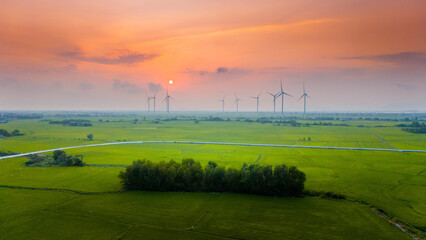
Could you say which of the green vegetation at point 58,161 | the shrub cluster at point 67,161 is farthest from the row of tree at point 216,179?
the green vegetation at point 58,161

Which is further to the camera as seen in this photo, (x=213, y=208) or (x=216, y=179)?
(x=216, y=179)

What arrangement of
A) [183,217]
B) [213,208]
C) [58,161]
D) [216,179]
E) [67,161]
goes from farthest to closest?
[58,161], [67,161], [216,179], [213,208], [183,217]

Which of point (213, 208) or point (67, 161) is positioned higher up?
point (67, 161)

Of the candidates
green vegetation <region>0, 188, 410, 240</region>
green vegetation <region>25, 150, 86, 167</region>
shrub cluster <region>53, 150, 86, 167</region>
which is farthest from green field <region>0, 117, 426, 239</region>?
green vegetation <region>25, 150, 86, 167</region>

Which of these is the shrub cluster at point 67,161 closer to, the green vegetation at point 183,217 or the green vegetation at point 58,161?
the green vegetation at point 58,161

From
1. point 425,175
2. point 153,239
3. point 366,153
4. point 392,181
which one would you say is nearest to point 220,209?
point 153,239

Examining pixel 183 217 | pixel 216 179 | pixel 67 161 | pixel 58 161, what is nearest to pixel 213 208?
pixel 183 217

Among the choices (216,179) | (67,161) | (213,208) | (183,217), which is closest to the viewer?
(183,217)

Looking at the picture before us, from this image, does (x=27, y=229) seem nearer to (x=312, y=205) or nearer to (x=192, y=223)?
(x=192, y=223)

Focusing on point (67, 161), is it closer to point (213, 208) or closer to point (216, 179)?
point (216, 179)
